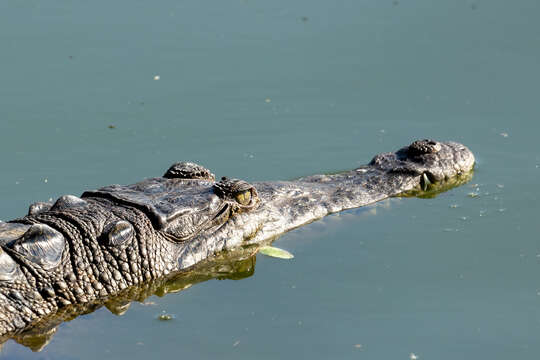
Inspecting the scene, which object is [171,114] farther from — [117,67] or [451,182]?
[451,182]

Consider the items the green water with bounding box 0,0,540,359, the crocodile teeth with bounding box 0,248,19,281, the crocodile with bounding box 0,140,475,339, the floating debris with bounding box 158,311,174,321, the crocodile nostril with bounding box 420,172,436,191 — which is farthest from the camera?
the crocodile nostril with bounding box 420,172,436,191

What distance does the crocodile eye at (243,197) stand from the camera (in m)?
7.12

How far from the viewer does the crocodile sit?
5.98 meters

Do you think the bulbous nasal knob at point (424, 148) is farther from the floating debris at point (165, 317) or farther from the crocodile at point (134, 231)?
the floating debris at point (165, 317)

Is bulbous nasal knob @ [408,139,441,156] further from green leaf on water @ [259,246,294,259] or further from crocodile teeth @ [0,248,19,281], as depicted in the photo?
crocodile teeth @ [0,248,19,281]

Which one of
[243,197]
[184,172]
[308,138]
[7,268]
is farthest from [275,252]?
[308,138]

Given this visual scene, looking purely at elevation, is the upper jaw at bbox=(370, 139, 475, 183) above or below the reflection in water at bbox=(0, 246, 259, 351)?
above

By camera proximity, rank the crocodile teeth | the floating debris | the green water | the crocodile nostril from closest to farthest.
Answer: the crocodile teeth
the green water
the floating debris
the crocodile nostril

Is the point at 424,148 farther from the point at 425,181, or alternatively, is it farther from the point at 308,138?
the point at 308,138

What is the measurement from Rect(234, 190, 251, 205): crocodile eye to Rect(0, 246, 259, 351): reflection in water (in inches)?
15.5

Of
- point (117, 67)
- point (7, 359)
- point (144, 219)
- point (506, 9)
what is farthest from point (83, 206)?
point (506, 9)

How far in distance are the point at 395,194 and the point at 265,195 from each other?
1.44m

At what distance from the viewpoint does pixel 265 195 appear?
768cm

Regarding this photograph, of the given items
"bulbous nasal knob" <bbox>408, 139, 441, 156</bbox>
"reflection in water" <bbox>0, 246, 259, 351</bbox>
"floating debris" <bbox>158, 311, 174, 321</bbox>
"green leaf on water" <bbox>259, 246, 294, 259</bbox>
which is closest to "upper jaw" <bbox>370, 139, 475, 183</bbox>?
"bulbous nasal knob" <bbox>408, 139, 441, 156</bbox>
